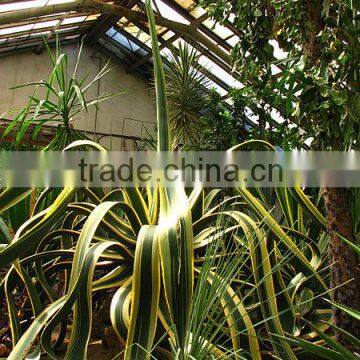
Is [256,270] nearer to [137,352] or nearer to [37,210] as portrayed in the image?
[137,352]

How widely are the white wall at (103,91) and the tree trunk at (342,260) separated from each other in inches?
258

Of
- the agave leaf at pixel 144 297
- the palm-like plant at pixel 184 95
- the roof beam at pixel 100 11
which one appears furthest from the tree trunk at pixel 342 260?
the palm-like plant at pixel 184 95

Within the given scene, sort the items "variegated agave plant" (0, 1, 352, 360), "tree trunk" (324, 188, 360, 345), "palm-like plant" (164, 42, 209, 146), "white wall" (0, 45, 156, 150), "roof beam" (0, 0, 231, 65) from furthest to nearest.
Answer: "white wall" (0, 45, 156, 150) → "palm-like plant" (164, 42, 209, 146) → "roof beam" (0, 0, 231, 65) → "tree trunk" (324, 188, 360, 345) → "variegated agave plant" (0, 1, 352, 360)

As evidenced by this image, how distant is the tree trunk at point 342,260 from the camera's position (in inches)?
30.7

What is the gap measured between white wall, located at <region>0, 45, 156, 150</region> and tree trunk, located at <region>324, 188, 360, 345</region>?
258 inches

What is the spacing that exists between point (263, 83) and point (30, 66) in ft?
21.9

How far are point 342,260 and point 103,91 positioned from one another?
787 centimetres

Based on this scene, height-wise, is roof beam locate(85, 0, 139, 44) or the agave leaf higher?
roof beam locate(85, 0, 139, 44)

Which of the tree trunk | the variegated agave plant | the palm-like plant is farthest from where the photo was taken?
the palm-like plant

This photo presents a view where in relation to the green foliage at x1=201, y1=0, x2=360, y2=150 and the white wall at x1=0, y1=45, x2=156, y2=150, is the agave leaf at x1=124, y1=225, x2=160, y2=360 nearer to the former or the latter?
the green foliage at x1=201, y1=0, x2=360, y2=150

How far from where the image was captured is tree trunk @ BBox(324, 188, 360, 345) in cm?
78

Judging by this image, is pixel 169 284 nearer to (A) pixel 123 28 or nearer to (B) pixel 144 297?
(B) pixel 144 297

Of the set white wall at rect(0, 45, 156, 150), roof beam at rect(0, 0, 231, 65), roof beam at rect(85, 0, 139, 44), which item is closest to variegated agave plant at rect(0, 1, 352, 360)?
roof beam at rect(0, 0, 231, 65)

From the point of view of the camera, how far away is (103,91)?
27.0ft
